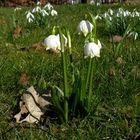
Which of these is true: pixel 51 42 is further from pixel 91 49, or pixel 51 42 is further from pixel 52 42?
pixel 91 49

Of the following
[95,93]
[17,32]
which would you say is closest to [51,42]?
[95,93]

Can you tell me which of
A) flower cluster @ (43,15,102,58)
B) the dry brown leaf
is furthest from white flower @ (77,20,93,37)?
the dry brown leaf

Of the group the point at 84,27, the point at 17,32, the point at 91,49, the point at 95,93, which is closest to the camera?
the point at 91,49

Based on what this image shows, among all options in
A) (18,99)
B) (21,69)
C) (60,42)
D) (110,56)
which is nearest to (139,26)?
(110,56)

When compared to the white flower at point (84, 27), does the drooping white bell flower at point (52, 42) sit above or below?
below

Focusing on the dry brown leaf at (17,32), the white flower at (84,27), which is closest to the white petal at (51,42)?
the white flower at (84,27)

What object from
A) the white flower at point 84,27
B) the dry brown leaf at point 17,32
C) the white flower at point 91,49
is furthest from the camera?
the dry brown leaf at point 17,32

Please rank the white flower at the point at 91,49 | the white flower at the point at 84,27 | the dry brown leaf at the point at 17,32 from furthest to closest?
1. the dry brown leaf at the point at 17,32
2. the white flower at the point at 84,27
3. the white flower at the point at 91,49

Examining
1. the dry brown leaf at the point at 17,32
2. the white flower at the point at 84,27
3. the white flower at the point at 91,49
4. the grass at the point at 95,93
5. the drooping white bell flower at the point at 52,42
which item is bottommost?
the grass at the point at 95,93

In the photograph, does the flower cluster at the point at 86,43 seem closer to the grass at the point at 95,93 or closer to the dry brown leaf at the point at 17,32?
the grass at the point at 95,93

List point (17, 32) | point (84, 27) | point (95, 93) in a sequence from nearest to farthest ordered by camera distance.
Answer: point (84, 27)
point (95, 93)
point (17, 32)

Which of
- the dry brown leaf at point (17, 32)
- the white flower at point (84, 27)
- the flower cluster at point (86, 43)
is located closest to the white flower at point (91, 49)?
the flower cluster at point (86, 43)

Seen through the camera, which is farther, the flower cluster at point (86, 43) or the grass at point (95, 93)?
the grass at point (95, 93)

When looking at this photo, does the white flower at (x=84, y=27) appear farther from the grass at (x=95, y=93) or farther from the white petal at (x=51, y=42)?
the grass at (x=95, y=93)
